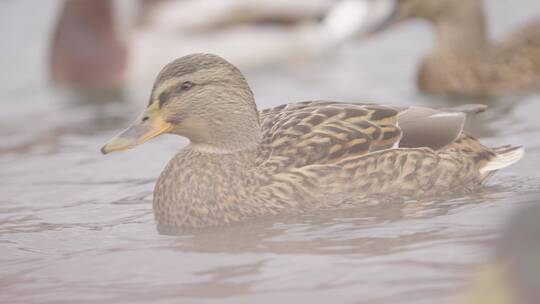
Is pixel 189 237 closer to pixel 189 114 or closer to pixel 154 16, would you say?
pixel 189 114

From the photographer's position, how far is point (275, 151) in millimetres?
6328

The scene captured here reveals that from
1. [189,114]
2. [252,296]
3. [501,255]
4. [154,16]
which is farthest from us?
[154,16]

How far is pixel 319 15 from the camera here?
A: 1310 cm

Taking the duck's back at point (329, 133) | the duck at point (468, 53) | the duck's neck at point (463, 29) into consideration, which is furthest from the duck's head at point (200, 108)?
the duck's neck at point (463, 29)

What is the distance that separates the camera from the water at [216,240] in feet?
16.6

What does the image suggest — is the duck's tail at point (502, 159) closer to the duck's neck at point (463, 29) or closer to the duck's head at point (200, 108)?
the duck's head at point (200, 108)

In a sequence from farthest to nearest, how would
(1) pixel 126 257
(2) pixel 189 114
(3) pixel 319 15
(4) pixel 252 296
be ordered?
1. (3) pixel 319 15
2. (2) pixel 189 114
3. (1) pixel 126 257
4. (4) pixel 252 296

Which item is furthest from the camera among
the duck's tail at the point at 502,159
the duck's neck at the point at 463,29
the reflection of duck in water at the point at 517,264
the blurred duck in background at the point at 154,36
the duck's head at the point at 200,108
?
the blurred duck in background at the point at 154,36

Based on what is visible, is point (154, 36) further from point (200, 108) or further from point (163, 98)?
point (163, 98)

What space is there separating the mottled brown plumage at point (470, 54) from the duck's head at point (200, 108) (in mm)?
4207

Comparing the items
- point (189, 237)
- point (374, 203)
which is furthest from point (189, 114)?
point (374, 203)

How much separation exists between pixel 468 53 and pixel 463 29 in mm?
336

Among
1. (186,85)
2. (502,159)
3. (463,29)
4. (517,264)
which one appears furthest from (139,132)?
(463,29)

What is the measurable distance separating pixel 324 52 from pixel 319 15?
1.35 ft
